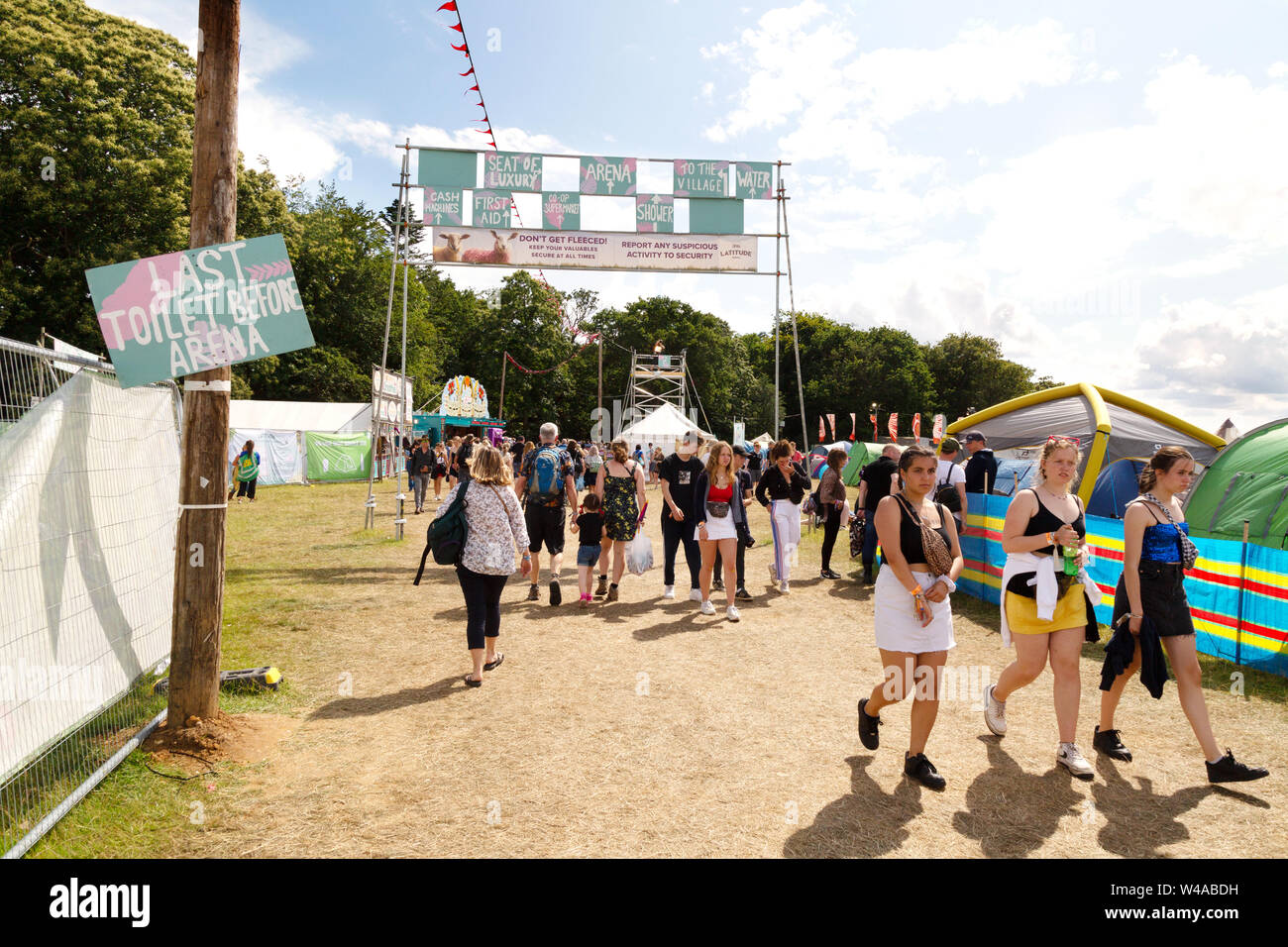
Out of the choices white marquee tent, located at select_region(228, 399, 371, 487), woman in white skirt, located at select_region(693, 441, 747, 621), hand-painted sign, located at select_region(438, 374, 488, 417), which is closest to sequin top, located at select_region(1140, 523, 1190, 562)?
woman in white skirt, located at select_region(693, 441, 747, 621)

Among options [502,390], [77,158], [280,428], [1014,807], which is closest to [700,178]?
[1014,807]

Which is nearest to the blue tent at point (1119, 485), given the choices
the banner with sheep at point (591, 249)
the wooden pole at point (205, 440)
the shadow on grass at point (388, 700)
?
the banner with sheep at point (591, 249)

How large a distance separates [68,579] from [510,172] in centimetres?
1087

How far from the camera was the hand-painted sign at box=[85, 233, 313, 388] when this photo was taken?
386 cm

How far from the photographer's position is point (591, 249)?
13.6m

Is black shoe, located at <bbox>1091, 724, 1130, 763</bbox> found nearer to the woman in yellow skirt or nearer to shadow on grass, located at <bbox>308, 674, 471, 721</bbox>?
the woman in yellow skirt

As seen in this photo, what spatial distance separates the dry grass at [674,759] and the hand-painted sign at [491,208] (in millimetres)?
8065

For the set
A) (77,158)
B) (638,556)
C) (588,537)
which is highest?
(77,158)

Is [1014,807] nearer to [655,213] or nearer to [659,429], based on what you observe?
[655,213]

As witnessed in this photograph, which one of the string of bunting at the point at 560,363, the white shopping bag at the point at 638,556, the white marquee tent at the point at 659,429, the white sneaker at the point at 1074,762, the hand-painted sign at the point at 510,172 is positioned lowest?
the white sneaker at the point at 1074,762

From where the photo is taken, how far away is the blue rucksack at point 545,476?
8.05 meters

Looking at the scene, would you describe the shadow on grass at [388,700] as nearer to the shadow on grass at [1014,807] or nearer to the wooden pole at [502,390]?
the shadow on grass at [1014,807]
